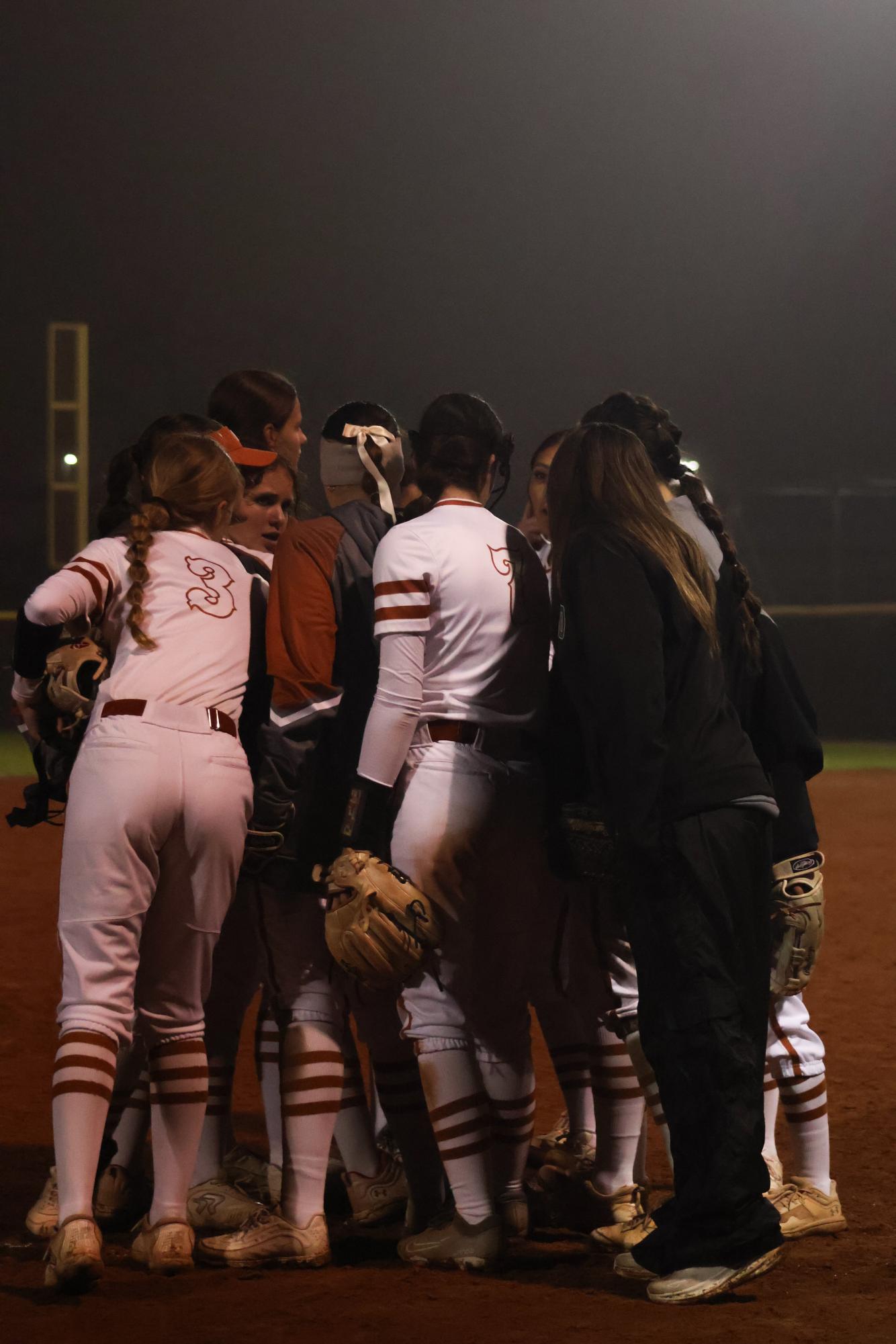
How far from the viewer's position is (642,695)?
258 cm

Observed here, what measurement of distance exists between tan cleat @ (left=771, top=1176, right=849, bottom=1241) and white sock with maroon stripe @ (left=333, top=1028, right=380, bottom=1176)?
0.89 meters

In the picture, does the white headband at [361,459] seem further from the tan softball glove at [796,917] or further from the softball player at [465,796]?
the tan softball glove at [796,917]

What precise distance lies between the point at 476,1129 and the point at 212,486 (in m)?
1.39

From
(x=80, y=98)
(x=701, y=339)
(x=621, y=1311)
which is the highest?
(x=80, y=98)

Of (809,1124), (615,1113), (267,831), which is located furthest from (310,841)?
(809,1124)

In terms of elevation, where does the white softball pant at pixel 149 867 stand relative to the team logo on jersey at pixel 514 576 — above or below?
below

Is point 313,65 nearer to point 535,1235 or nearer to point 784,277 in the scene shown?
point 784,277

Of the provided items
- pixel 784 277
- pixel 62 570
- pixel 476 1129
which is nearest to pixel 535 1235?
pixel 476 1129

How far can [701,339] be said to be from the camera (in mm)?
25094

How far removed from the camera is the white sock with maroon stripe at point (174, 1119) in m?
2.73

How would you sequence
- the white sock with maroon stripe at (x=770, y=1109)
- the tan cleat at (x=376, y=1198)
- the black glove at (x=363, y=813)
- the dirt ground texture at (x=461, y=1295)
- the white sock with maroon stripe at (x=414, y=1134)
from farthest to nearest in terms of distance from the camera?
the white sock with maroon stripe at (x=770, y=1109) < the tan cleat at (x=376, y=1198) < the white sock with maroon stripe at (x=414, y=1134) < the black glove at (x=363, y=813) < the dirt ground texture at (x=461, y=1295)

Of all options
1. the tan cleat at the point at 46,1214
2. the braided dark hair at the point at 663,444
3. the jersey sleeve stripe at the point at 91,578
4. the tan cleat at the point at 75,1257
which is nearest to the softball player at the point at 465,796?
the braided dark hair at the point at 663,444

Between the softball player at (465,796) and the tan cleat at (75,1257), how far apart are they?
0.65m

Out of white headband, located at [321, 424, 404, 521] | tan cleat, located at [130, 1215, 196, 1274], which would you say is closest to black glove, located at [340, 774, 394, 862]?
white headband, located at [321, 424, 404, 521]
